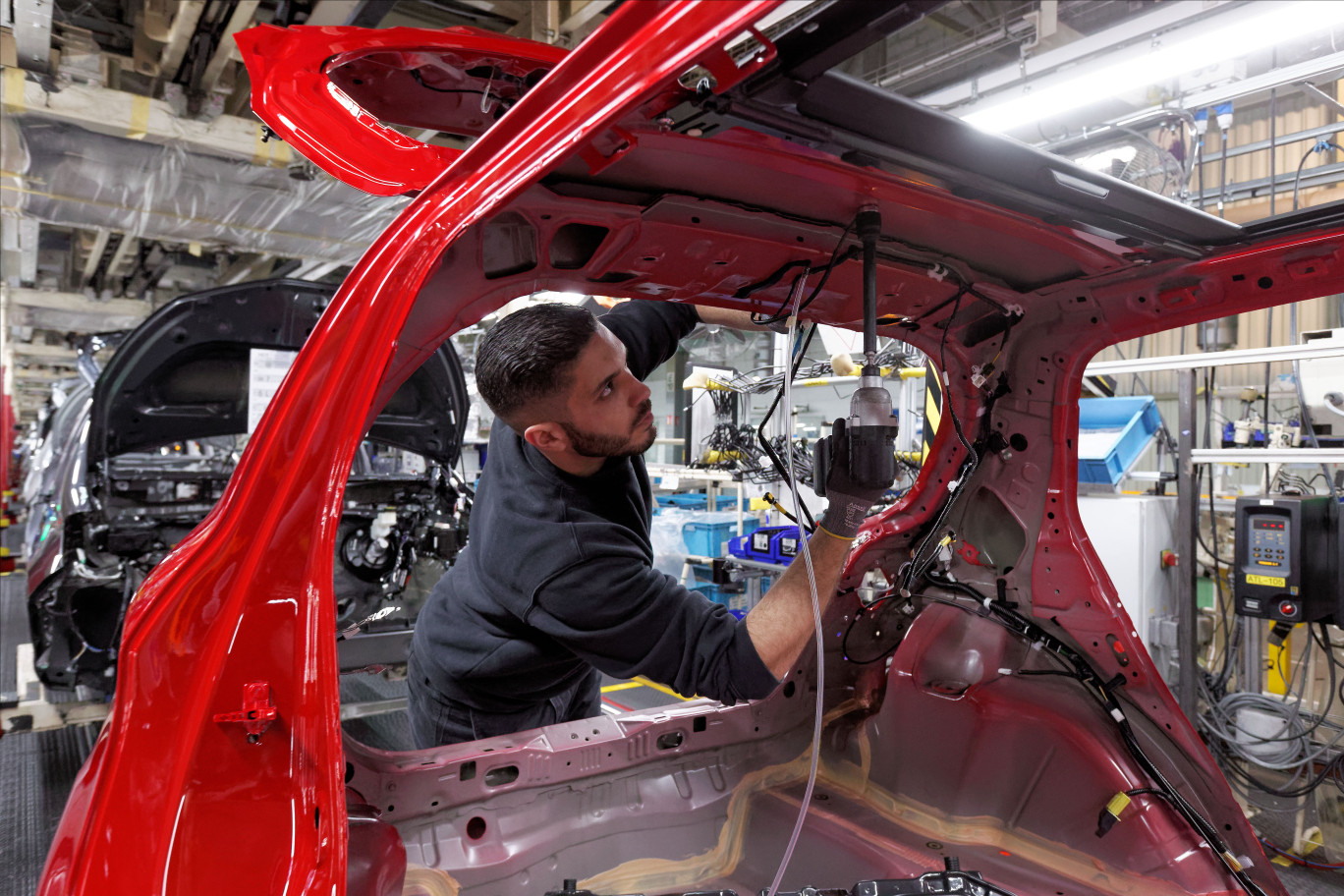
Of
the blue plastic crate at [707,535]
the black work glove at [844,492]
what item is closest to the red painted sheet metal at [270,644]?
the black work glove at [844,492]

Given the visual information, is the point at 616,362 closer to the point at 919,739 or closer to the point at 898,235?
the point at 898,235

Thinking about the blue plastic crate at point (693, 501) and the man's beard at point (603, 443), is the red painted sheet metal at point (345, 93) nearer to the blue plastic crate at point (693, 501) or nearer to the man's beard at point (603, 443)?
the man's beard at point (603, 443)

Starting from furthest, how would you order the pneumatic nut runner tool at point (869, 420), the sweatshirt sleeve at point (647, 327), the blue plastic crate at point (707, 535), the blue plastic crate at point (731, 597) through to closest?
the blue plastic crate at point (707, 535), the blue plastic crate at point (731, 597), the sweatshirt sleeve at point (647, 327), the pneumatic nut runner tool at point (869, 420)

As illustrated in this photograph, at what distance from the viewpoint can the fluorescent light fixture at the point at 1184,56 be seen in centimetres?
248

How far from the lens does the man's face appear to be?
1.68 meters

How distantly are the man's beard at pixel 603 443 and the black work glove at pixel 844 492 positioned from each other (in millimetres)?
408

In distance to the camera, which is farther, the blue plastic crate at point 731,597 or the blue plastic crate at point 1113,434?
the blue plastic crate at point 731,597

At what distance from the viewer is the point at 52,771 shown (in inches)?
148

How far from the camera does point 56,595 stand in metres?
3.38

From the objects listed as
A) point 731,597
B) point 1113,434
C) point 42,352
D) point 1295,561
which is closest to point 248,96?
point 731,597

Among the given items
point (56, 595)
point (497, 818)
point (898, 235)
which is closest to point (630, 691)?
point (56, 595)

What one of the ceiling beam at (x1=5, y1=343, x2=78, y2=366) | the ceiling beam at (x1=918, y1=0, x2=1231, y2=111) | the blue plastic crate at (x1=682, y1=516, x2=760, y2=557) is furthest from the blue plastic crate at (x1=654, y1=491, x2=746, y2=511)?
the ceiling beam at (x1=5, y1=343, x2=78, y2=366)

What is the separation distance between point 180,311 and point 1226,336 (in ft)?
21.7

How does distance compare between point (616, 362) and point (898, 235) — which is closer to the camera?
point (898, 235)
